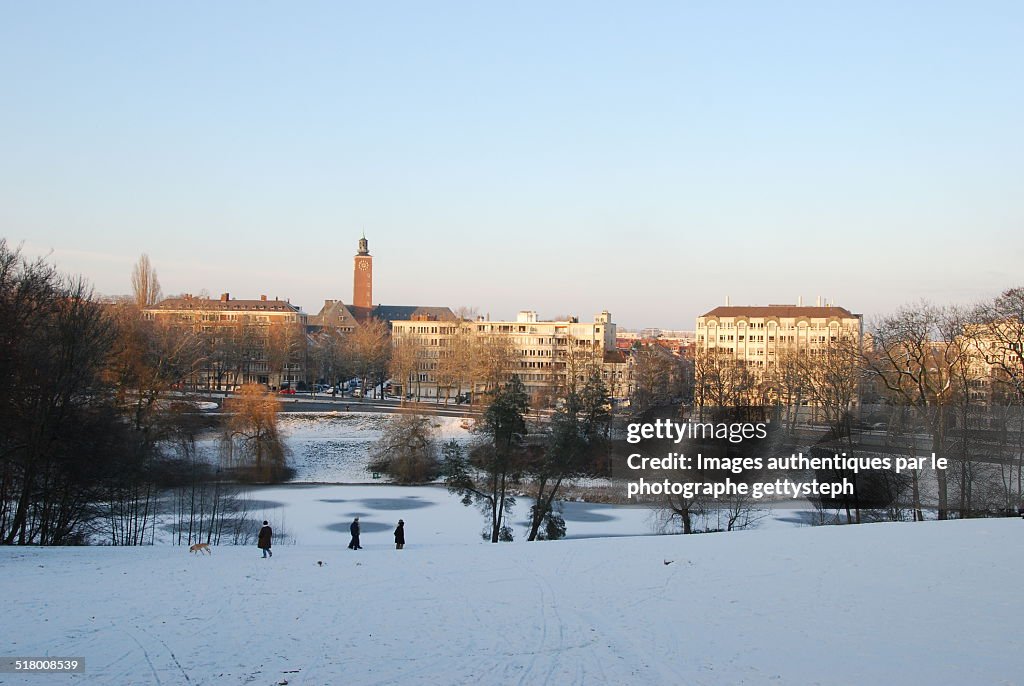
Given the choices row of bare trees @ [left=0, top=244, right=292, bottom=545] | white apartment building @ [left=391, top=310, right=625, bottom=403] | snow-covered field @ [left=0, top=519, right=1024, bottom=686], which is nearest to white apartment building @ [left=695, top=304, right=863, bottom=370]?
white apartment building @ [left=391, top=310, right=625, bottom=403]

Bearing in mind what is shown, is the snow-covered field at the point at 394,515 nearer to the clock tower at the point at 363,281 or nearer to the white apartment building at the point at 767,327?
the white apartment building at the point at 767,327

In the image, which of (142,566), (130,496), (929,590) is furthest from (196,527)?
(929,590)

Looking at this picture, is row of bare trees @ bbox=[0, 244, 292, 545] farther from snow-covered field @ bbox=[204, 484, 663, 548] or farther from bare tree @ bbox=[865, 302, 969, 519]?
bare tree @ bbox=[865, 302, 969, 519]

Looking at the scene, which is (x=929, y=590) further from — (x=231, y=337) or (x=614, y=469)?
(x=231, y=337)

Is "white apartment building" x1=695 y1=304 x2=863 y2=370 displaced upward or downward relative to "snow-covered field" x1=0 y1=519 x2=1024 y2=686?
upward

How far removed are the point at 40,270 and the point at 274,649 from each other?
24213mm

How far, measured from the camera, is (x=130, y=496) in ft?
99.1

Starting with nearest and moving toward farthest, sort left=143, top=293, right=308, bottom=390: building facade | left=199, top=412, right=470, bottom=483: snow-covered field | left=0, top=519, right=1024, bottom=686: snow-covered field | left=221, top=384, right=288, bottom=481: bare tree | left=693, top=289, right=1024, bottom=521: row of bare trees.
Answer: left=0, top=519, right=1024, bottom=686: snow-covered field, left=693, top=289, right=1024, bottom=521: row of bare trees, left=221, top=384, right=288, bottom=481: bare tree, left=199, top=412, right=470, bottom=483: snow-covered field, left=143, top=293, right=308, bottom=390: building facade

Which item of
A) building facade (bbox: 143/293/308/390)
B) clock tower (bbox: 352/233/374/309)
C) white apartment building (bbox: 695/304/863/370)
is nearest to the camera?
building facade (bbox: 143/293/308/390)

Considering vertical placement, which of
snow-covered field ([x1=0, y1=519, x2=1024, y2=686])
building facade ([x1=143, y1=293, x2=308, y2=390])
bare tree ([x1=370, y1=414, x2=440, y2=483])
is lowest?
bare tree ([x1=370, y1=414, x2=440, y2=483])

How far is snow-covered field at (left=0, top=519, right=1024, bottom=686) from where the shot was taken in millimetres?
11125

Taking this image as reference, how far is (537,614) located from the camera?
14.3 meters

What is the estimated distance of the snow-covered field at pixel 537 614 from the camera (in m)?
11.1

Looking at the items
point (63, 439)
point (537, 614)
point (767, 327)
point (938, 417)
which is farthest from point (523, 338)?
point (537, 614)
